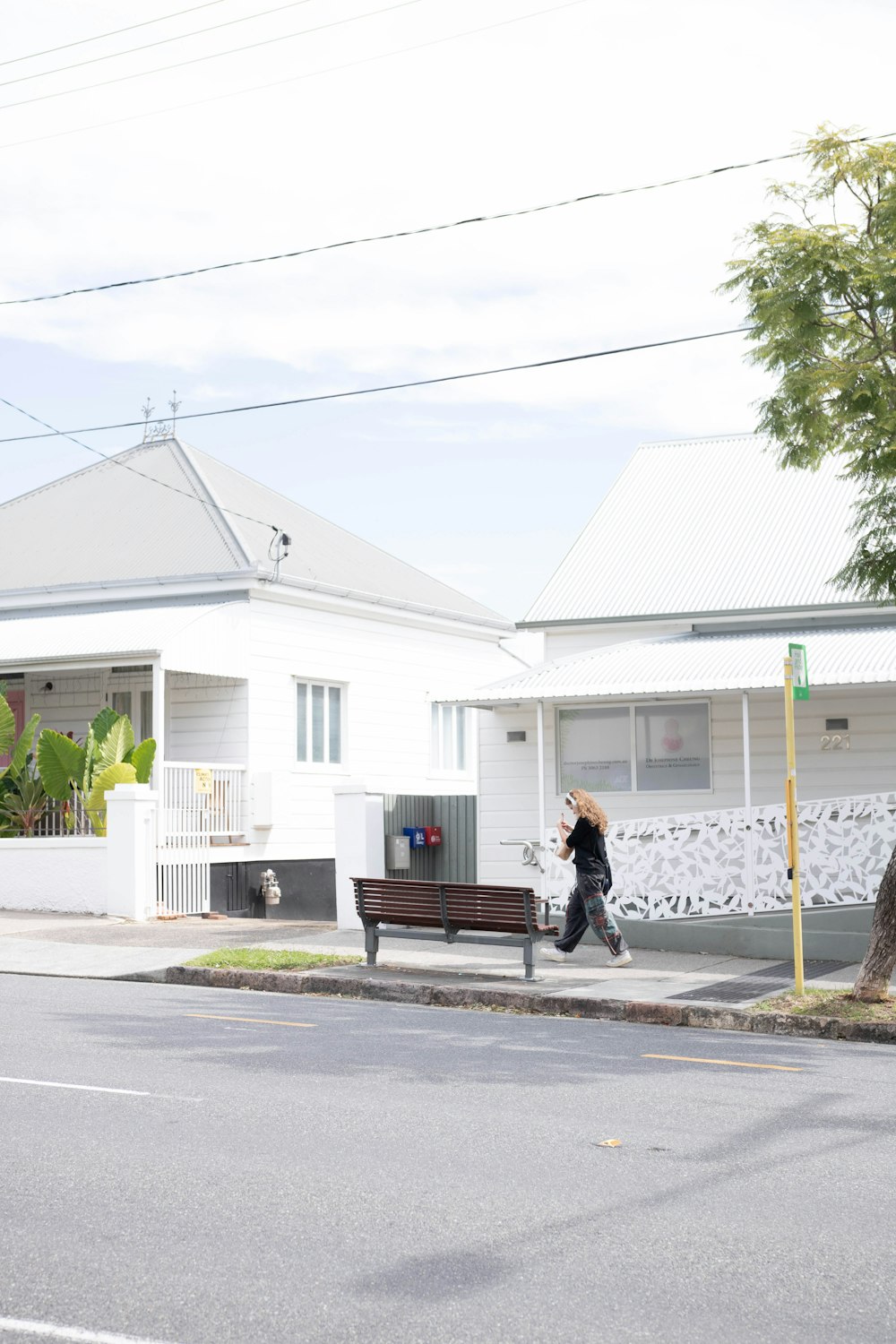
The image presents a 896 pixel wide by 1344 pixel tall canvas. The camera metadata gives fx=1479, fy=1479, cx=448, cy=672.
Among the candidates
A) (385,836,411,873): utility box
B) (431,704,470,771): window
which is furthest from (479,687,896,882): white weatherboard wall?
(431,704,470,771): window

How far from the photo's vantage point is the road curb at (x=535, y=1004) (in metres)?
11.0

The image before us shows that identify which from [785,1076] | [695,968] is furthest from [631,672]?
[785,1076]

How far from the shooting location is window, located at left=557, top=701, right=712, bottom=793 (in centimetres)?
1833

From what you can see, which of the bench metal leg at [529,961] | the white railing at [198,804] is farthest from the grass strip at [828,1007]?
the white railing at [198,804]

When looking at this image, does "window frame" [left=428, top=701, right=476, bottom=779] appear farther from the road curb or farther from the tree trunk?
the tree trunk

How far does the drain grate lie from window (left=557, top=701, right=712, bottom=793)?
4.15m

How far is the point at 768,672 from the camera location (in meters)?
16.3

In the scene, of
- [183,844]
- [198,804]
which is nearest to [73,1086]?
[183,844]

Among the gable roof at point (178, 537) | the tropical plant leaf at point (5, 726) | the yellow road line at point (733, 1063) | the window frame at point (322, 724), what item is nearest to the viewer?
the yellow road line at point (733, 1063)

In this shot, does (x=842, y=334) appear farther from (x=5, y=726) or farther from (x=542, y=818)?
(x=5, y=726)

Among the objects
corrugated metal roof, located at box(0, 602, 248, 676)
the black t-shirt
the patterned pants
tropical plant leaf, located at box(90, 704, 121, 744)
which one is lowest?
the patterned pants

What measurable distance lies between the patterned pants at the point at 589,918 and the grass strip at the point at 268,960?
6.77 ft

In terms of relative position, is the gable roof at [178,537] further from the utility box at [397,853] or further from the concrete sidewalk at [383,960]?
the concrete sidewalk at [383,960]

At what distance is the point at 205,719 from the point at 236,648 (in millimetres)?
1308
